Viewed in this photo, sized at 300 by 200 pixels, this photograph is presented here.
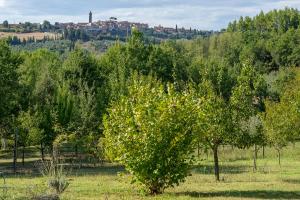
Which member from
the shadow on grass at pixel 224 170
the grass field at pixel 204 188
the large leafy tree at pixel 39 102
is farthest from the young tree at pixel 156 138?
the large leafy tree at pixel 39 102

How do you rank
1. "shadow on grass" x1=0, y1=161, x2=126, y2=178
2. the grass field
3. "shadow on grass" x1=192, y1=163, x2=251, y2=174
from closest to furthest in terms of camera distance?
the grass field → "shadow on grass" x1=192, y1=163, x2=251, y2=174 → "shadow on grass" x1=0, y1=161, x2=126, y2=178

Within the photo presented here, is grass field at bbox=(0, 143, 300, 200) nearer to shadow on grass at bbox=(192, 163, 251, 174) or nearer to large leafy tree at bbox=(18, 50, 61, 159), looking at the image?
shadow on grass at bbox=(192, 163, 251, 174)

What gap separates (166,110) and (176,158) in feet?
8.27

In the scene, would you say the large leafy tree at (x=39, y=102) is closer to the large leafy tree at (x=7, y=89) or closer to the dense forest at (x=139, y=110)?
the dense forest at (x=139, y=110)

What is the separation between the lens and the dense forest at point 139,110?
2461cm

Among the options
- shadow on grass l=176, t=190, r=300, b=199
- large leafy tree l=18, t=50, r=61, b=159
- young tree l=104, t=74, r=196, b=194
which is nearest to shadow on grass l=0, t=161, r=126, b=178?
large leafy tree l=18, t=50, r=61, b=159

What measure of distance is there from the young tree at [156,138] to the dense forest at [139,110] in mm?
51

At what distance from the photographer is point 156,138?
24.4 meters

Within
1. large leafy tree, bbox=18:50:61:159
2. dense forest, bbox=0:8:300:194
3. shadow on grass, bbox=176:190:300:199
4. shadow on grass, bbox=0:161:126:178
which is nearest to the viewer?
shadow on grass, bbox=176:190:300:199

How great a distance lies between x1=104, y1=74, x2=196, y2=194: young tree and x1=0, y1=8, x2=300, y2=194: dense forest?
0.05 meters

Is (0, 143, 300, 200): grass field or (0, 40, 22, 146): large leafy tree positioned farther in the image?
(0, 40, 22, 146): large leafy tree

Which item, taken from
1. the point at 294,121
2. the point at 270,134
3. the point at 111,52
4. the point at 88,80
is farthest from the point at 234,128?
the point at 111,52

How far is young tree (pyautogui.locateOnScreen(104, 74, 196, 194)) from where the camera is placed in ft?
79.8

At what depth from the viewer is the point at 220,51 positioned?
156750mm
